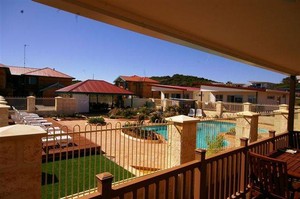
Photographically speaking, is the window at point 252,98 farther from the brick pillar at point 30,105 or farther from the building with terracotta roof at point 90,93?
the brick pillar at point 30,105

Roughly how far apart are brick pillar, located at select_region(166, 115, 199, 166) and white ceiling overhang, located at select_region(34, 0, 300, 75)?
5.42 ft

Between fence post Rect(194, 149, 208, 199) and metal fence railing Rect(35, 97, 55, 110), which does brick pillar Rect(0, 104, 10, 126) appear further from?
metal fence railing Rect(35, 97, 55, 110)

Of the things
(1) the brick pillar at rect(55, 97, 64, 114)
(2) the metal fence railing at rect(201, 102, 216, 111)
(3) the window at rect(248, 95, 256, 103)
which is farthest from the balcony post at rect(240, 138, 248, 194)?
(3) the window at rect(248, 95, 256, 103)

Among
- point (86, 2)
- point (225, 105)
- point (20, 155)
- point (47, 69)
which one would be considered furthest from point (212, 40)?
point (47, 69)

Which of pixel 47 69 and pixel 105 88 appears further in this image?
pixel 47 69

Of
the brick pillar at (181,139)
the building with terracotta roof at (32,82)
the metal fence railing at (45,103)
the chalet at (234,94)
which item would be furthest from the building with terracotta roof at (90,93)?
the brick pillar at (181,139)

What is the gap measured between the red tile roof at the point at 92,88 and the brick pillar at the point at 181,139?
17279 millimetres

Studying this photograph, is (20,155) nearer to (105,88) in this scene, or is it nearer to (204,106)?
(105,88)

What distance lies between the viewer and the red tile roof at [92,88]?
2084 cm

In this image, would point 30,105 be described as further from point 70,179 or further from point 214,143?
point 214,143

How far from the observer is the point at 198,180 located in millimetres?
2633

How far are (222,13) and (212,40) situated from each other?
4.27ft

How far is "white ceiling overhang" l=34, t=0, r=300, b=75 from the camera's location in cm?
231

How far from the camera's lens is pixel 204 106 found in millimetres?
23438
